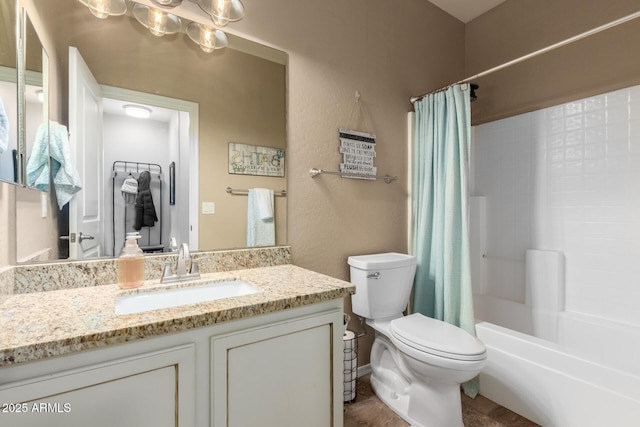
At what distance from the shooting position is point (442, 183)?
6.12 ft

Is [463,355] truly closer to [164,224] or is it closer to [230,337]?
[230,337]

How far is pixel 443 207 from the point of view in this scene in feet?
6.11

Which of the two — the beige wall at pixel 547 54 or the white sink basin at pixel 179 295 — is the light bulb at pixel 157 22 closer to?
the white sink basin at pixel 179 295

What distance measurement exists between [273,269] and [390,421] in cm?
103

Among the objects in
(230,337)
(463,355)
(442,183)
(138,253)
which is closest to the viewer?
(230,337)

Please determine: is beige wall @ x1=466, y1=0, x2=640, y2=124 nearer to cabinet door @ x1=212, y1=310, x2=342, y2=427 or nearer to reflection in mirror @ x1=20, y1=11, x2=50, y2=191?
cabinet door @ x1=212, y1=310, x2=342, y2=427

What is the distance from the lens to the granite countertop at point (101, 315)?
62 centimetres

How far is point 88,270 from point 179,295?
0.36m

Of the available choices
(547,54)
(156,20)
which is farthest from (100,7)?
(547,54)

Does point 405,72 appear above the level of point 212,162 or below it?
above

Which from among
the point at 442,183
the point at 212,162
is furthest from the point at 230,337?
the point at 442,183

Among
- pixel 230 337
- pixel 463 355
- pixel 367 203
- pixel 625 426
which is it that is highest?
pixel 367 203

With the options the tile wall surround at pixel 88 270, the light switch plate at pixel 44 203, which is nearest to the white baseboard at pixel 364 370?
the tile wall surround at pixel 88 270

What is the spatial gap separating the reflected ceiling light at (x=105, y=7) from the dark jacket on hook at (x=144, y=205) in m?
0.65
